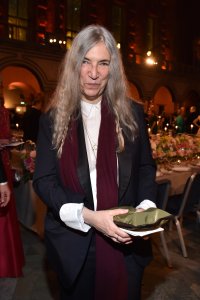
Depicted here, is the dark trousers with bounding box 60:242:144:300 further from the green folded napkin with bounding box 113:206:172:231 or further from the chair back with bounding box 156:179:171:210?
the chair back with bounding box 156:179:171:210

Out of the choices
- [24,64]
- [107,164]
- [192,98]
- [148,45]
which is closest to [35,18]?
[24,64]

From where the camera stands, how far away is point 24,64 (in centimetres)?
1445

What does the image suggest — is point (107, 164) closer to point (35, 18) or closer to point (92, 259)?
point (92, 259)

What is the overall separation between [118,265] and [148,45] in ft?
65.7

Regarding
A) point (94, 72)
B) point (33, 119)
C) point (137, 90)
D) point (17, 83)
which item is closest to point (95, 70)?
point (94, 72)

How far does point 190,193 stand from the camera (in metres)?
3.89

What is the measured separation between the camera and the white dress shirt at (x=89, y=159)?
1.43 metres

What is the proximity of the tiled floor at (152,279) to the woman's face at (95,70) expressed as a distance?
208 centimetres

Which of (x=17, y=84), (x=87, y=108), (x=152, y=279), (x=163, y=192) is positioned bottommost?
(x=152, y=279)

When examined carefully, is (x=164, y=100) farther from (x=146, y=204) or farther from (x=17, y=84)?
(x=146, y=204)

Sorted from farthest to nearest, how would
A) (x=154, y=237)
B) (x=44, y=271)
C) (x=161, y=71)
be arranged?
(x=161, y=71) < (x=154, y=237) < (x=44, y=271)

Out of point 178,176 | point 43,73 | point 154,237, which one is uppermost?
point 43,73

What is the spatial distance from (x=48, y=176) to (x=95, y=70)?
484mm

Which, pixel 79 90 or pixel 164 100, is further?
pixel 164 100
